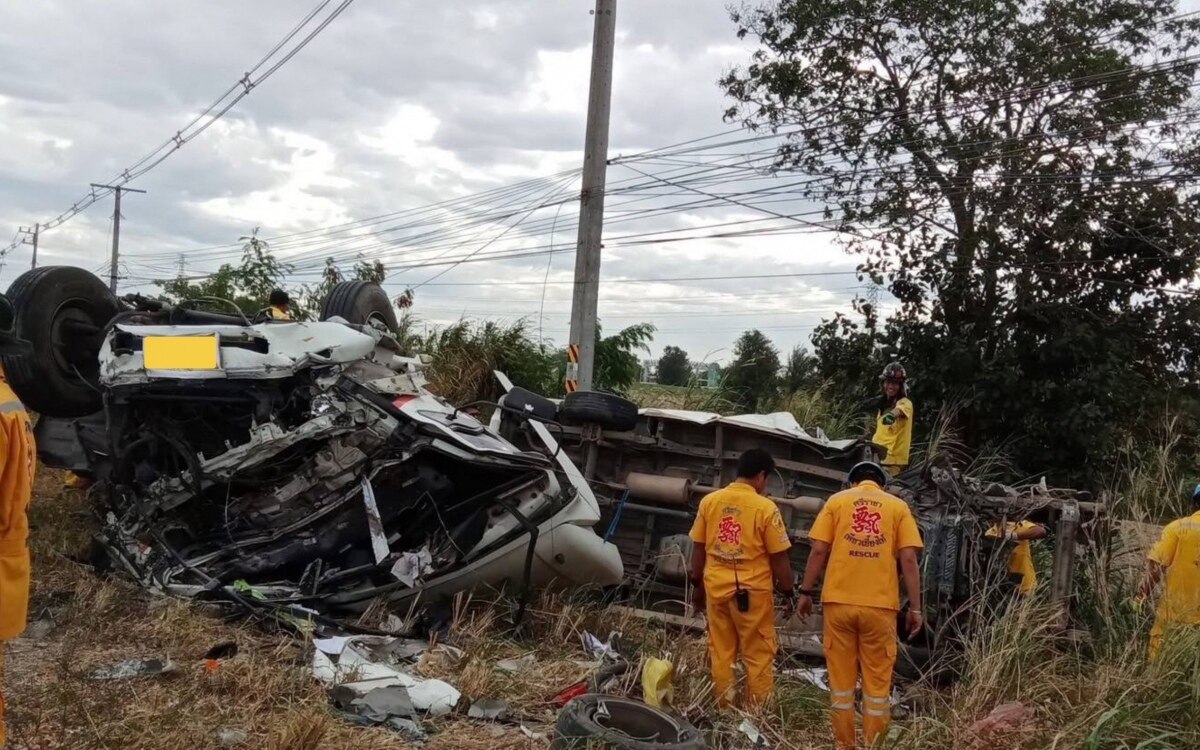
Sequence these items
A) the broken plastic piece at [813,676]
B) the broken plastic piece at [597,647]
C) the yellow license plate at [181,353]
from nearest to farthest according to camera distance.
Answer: the broken plastic piece at [813,676], the broken plastic piece at [597,647], the yellow license plate at [181,353]

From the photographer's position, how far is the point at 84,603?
5.71 m

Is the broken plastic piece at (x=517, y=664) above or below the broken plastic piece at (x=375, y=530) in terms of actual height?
below

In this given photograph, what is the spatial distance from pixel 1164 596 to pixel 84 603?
6.11 metres

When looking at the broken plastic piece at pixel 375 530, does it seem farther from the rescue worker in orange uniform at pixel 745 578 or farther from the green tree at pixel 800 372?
the green tree at pixel 800 372

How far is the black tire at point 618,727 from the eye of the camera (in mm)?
3697

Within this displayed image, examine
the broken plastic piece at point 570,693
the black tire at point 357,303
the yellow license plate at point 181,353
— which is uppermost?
the black tire at point 357,303

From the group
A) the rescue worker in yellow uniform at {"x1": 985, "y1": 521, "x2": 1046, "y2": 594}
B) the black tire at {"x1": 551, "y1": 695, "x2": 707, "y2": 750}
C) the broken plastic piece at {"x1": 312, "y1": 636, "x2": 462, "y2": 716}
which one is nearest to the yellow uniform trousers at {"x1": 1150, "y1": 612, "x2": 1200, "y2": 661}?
the rescue worker in yellow uniform at {"x1": 985, "y1": 521, "x2": 1046, "y2": 594}

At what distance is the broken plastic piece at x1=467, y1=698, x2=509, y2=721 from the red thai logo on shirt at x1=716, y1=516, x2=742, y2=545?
133cm

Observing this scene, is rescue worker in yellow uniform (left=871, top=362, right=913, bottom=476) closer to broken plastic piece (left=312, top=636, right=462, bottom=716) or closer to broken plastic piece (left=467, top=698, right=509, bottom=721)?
broken plastic piece (left=467, top=698, right=509, bottom=721)

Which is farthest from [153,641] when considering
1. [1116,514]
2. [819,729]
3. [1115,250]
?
[1115,250]

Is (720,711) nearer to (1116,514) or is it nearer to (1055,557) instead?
(1055,557)

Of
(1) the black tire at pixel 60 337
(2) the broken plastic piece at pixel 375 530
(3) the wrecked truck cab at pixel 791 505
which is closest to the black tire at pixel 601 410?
(3) the wrecked truck cab at pixel 791 505

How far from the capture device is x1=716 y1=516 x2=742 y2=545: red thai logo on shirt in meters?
4.71

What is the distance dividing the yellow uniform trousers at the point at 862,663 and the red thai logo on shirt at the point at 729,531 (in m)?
0.55
